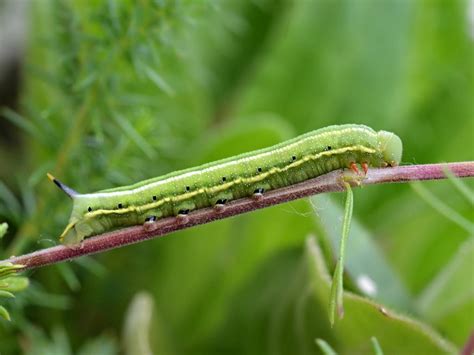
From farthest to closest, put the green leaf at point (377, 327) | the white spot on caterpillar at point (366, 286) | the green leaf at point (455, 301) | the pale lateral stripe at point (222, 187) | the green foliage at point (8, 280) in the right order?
the green leaf at point (455, 301) → the white spot on caterpillar at point (366, 286) → the green leaf at point (377, 327) → the pale lateral stripe at point (222, 187) → the green foliage at point (8, 280)

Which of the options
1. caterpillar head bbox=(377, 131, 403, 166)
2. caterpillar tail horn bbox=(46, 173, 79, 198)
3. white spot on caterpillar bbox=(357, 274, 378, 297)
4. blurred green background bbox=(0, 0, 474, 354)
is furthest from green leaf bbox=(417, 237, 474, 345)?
caterpillar tail horn bbox=(46, 173, 79, 198)

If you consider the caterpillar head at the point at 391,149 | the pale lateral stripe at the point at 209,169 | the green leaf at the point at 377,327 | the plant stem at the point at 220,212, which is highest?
the pale lateral stripe at the point at 209,169

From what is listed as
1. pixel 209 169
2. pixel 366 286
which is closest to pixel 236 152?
pixel 366 286

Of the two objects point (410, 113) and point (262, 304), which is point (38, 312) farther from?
point (410, 113)

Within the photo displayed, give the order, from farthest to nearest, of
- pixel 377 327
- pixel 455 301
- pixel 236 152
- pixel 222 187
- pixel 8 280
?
pixel 236 152 → pixel 455 301 → pixel 377 327 → pixel 222 187 → pixel 8 280

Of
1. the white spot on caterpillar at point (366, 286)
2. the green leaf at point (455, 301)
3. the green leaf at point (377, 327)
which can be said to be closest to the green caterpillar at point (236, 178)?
the green leaf at point (377, 327)

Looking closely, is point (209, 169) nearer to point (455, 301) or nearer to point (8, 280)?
point (8, 280)

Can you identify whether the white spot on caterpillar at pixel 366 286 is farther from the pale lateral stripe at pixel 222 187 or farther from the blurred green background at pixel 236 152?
the pale lateral stripe at pixel 222 187

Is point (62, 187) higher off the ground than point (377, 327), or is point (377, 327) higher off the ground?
point (62, 187)
